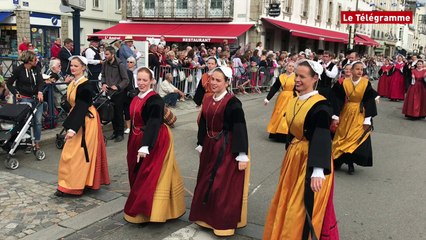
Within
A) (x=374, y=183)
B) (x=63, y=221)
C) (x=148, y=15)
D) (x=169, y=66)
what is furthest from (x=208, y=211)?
(x=148, y=15)

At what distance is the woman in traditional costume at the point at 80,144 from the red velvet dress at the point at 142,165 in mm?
909

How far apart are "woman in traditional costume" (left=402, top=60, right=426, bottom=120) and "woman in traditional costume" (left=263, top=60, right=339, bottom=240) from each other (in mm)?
10523

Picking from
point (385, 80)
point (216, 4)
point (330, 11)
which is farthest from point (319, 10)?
point (385, 80)

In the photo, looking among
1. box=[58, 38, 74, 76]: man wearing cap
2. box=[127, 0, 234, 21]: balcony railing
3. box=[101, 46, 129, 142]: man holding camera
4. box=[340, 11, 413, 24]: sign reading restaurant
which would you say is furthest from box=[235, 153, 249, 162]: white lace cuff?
box=[127, 0, 234, 21]: balcony railing

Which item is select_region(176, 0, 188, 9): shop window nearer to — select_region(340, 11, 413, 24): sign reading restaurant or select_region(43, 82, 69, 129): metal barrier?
→ select_region(340, 11, 413, 24): sign reading restaurant

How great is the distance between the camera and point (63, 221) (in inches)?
194

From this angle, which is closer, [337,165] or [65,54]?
[337,165]

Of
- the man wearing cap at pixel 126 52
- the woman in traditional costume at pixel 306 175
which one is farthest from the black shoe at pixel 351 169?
the man wearing cap at pixel 126 52

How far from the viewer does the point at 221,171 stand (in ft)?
14.7

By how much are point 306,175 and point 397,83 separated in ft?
52.5

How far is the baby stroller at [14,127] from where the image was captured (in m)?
6.88

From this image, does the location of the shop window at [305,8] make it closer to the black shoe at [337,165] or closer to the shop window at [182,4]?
the shop window at [182,4]

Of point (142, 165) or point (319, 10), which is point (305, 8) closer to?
point (319, 10)

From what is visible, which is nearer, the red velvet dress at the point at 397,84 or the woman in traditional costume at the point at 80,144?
the woman in traditional costume at the point at 80,144
